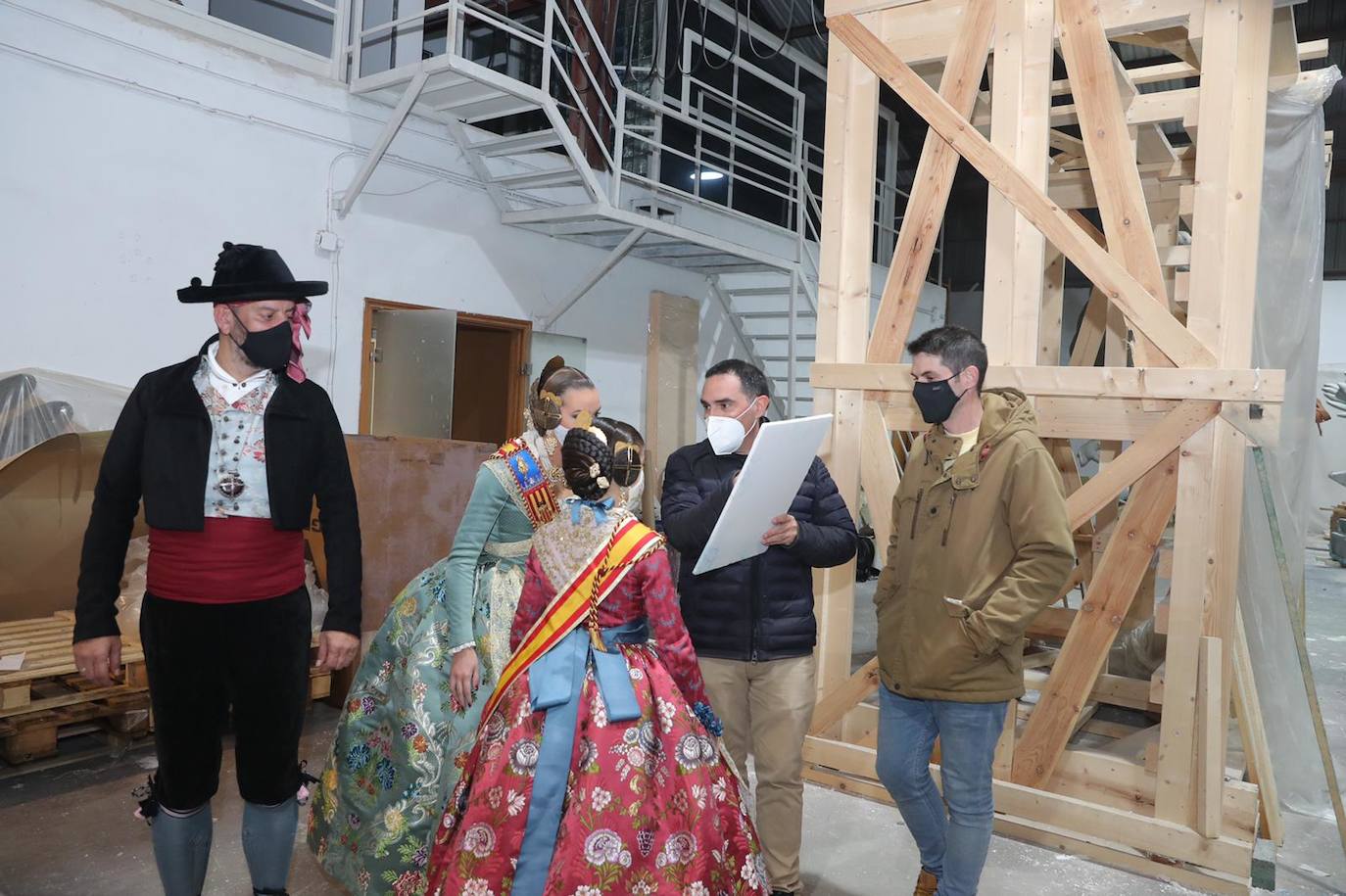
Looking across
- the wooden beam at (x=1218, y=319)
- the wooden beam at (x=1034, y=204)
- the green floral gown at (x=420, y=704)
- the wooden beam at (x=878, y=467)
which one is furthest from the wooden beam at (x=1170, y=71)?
the green floral gown at (x=420, y=704)

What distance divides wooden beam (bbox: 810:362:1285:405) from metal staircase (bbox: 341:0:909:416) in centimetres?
336

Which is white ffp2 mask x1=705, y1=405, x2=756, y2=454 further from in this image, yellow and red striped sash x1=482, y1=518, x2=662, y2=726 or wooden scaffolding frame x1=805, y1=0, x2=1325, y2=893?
wooden scaffolding frame x1=805, y1=0, x2=1325, y2=893

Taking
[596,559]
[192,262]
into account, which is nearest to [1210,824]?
[596,559]

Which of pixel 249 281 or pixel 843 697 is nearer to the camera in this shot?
pixel 249 281

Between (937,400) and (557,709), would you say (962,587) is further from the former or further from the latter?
(557,709)

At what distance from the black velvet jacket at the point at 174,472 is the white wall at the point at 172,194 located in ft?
10.7

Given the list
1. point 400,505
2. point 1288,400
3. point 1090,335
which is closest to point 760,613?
point 400,505

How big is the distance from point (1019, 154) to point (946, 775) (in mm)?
2369

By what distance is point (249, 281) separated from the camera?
2354 millimetres

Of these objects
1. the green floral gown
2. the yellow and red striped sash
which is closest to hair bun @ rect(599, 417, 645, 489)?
the yellow and red striped sash

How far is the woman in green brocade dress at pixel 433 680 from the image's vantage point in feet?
8.95

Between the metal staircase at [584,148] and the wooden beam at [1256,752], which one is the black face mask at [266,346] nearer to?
the wooden beam at [1256,752]

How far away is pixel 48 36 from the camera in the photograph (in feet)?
16.1

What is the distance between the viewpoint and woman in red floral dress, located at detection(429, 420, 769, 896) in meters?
2.04
